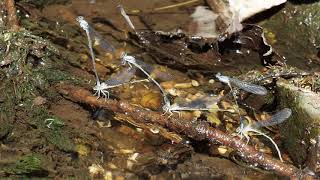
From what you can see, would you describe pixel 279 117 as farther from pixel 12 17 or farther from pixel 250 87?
pixel 12 17

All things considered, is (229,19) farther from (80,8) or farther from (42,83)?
(42,83)

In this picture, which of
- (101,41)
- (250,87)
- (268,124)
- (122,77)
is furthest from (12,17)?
(268,124)

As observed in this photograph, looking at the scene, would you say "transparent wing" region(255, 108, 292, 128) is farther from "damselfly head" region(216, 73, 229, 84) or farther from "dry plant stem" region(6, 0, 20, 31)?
"dry plant stem" region(6, 0, 20, 31)

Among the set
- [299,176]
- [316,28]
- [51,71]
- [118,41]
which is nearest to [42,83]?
[51,71]

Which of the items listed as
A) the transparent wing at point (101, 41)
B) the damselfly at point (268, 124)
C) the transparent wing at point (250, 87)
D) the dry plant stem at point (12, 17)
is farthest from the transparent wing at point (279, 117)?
the dry plant stem at point (12, 17)

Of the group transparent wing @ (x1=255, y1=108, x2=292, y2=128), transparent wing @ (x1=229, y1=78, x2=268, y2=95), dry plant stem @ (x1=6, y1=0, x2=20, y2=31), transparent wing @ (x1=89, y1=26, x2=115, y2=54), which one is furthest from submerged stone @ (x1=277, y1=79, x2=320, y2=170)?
dry plant stem @ (x1=6, y1=0, x2=20, y2=31)

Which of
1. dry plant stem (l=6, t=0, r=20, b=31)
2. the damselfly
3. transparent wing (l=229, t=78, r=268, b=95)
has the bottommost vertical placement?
the damselfly

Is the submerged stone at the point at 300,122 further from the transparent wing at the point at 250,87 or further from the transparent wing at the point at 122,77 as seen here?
the transparent wing at the point at 122,77
